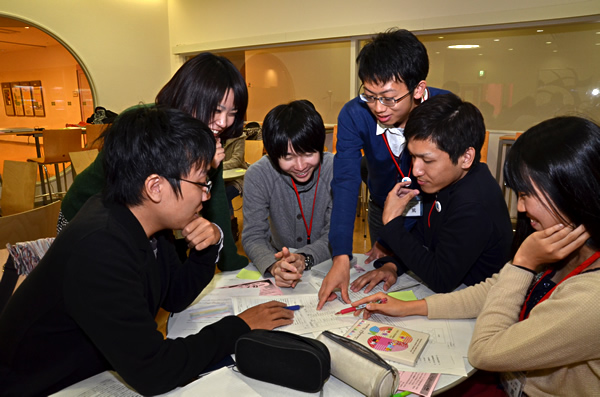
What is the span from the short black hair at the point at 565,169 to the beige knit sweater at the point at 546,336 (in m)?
0.15

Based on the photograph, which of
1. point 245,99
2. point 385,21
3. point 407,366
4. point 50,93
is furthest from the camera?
point 50,93

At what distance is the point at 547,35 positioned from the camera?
475 centimetres

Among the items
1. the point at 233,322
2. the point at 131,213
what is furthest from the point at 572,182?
the point at 131,213

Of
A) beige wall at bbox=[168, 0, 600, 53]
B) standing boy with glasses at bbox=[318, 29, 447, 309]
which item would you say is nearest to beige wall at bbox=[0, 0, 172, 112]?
beige wall at bbox=[168, 0, 600, 53]

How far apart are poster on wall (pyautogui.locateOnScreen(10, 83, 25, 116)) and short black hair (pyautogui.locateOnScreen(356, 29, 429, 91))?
24.7 feet

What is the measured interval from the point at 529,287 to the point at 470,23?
4.70 meters

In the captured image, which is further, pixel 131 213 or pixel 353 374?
pixel 131 213

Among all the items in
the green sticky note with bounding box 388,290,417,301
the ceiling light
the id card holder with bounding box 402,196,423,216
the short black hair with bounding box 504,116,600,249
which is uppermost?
the ceiling light

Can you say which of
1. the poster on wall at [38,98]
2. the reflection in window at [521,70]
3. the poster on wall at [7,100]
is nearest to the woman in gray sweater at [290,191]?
the reflection in window at [521,70]

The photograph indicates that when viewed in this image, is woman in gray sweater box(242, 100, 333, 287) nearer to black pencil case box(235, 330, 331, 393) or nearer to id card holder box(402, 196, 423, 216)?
id card holder box(402, 196, 423, 216)

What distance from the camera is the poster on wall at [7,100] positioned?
6867 mm

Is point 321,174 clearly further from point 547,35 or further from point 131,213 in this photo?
point 547,35

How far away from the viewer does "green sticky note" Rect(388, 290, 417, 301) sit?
1370 millimetres

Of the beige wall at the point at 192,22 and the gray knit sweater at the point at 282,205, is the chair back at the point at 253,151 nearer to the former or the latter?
the beige wall at the point at 192,22
